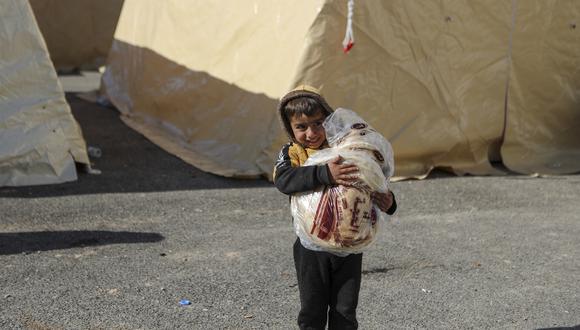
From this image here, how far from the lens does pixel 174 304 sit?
4355mm

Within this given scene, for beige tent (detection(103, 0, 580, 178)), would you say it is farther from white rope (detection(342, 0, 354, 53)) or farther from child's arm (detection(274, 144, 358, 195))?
child's arm (detection(274, 144, 358, 195))

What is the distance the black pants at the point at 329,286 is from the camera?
321 cm

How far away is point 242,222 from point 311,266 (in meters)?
2.91

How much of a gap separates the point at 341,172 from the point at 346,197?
0.11 m

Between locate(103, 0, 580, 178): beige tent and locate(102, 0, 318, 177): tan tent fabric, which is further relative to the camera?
locate(102, 0, 318, 177): tan tent fabric

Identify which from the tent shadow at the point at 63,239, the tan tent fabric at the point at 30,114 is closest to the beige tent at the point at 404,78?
the tan tent fabric at the point at 30,114

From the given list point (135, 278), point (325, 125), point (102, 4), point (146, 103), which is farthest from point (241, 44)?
point (102, 4)

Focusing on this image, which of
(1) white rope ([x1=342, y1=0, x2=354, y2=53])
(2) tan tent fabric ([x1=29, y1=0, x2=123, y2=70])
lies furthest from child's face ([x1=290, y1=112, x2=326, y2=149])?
(2) tan tent fabric ([x1=29, y1=0, x2=123, y2=70])

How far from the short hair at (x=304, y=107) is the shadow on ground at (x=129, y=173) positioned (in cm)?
396

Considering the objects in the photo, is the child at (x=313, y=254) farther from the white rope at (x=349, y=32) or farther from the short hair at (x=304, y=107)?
the white rope at (x=349, y=32)

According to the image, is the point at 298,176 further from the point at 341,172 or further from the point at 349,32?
the point at 349,32

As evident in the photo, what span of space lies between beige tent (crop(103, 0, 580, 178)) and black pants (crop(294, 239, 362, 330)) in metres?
4.11

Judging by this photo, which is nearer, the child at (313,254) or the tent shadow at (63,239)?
the child at (313,254)

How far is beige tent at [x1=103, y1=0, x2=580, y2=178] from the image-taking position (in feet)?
24.0
